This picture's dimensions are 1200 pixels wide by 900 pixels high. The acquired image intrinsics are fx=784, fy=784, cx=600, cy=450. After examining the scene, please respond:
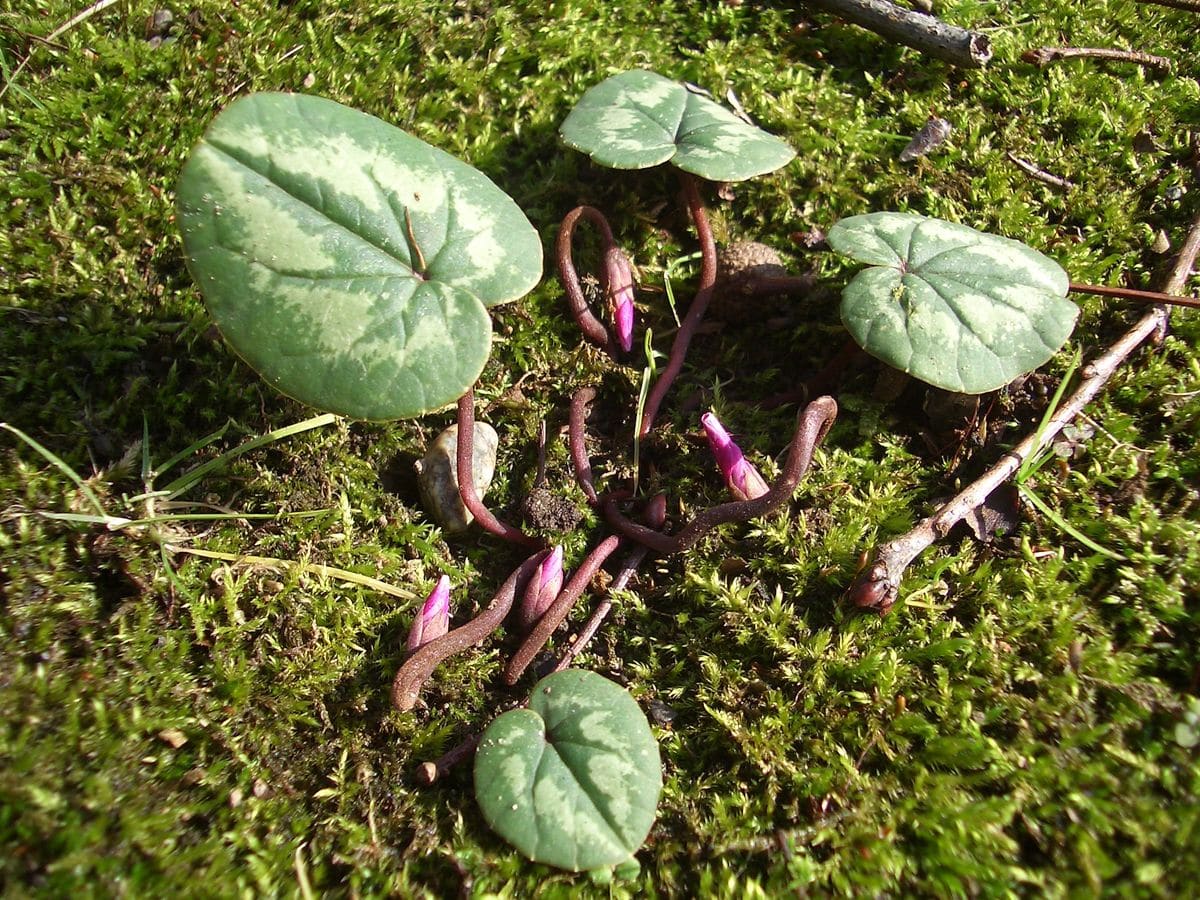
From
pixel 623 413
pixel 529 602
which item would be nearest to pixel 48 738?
pixel 529 602

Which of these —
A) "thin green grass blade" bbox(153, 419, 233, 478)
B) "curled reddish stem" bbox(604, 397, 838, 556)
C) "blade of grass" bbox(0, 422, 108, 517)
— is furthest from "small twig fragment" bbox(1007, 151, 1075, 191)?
"blade of grass" bbox(0, 422, 108, 517)

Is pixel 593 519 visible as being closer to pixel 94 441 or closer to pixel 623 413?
pixel 623 413

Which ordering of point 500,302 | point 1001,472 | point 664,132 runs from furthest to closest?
1. point 664,132
2. point 1001,472
3. point 500,302

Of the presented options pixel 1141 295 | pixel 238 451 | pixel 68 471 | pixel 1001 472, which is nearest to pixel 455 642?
pixel 238 451

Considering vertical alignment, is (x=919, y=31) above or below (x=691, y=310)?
above

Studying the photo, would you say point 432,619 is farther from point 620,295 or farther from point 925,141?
point 925,141

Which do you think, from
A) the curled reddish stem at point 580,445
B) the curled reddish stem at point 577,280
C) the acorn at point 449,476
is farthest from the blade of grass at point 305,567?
the curled reddish stem at point 577,280

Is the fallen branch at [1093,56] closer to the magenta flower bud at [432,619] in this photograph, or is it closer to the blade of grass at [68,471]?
the magenta flower bud at [432,619]
